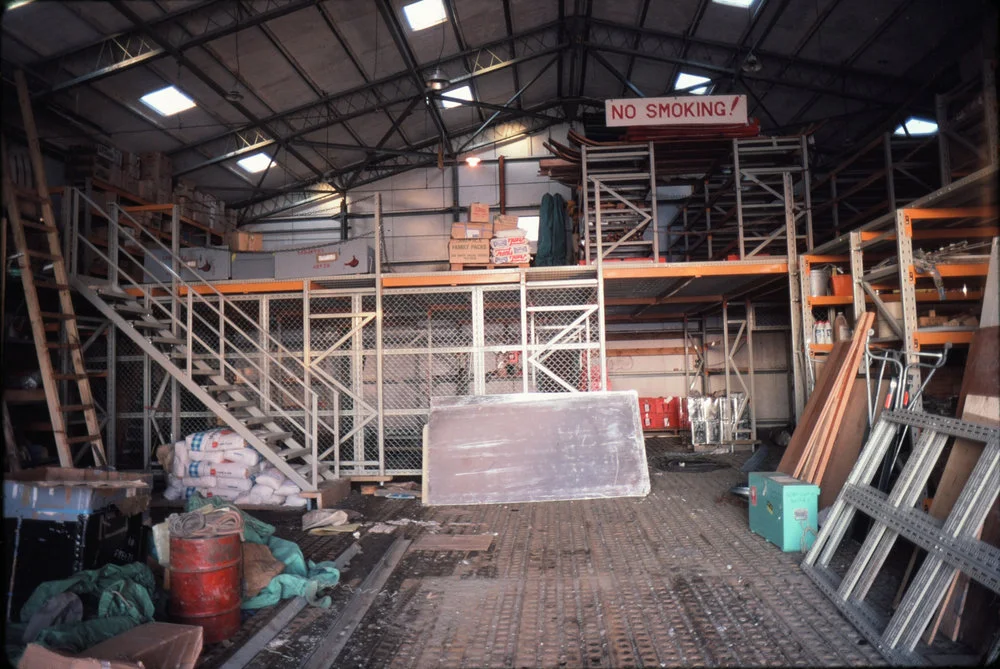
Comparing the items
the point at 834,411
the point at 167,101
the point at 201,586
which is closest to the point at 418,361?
the point at 167,101

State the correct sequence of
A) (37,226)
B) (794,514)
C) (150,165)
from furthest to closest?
(150,165) < (37,226) < (794,514)

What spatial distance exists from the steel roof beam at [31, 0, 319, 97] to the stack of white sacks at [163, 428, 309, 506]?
19.1 ft

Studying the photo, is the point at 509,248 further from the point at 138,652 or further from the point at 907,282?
the point at 138,652

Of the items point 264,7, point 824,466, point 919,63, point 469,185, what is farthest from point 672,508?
point 469,185

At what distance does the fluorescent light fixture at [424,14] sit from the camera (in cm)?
1020

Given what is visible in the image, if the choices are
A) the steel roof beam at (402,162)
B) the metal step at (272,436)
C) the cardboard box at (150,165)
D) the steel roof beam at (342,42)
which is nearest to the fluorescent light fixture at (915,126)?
the steel roof beam at (402,162)

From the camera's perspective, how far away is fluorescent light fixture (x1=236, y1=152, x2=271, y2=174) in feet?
44.0

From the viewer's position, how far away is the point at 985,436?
3398mm

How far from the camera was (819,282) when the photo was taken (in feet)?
24.5

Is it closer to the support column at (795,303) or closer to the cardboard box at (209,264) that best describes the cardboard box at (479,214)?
the cardboard box at (209,264)

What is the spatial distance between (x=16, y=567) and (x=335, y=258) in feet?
16.6

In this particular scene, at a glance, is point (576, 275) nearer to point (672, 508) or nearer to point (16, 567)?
point (672, 508)

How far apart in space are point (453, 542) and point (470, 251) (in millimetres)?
4522

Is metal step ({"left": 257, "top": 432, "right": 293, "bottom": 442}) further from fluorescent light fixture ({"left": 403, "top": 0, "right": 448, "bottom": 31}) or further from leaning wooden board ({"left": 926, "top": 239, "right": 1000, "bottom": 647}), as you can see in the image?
fluorescent light fixture ({"left": 403, "top": 0, "right": 448, "bottom": 31})
